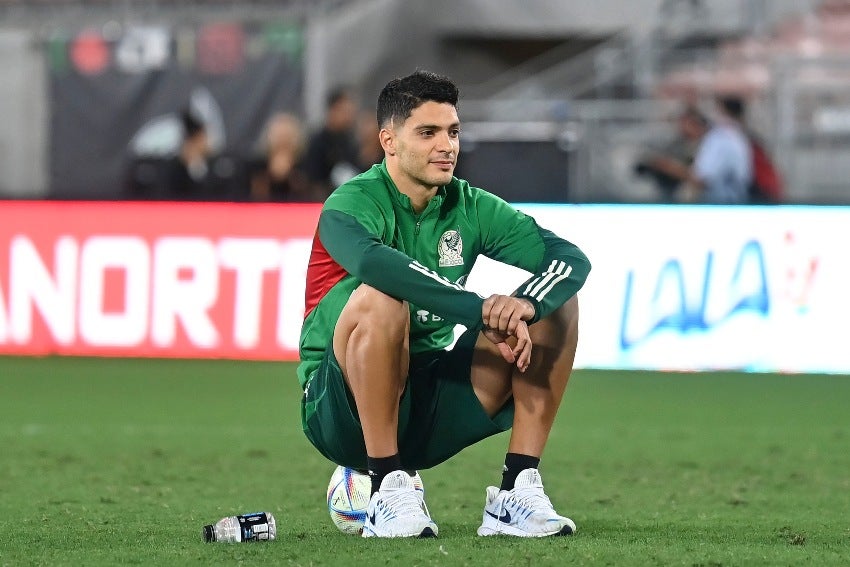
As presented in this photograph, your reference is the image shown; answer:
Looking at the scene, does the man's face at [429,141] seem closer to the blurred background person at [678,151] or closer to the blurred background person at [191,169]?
the blurred background person at [191,169]

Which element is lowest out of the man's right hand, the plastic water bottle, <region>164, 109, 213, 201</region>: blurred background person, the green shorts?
the plastic water bottle

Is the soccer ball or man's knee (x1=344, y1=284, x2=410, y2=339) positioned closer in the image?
man's knee (x1=344, y1=284, x2=410, y2=339)

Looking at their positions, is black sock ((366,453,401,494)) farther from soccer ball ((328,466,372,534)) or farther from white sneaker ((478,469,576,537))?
white sneaker ((478,469,576,537))

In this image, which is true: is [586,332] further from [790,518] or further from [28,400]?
[790,518]

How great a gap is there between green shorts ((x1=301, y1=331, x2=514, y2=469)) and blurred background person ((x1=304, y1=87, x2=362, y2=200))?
26.4ft

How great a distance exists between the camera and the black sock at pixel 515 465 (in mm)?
5520

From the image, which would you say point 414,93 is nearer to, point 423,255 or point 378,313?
point 423,255

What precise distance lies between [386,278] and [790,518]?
1986mm

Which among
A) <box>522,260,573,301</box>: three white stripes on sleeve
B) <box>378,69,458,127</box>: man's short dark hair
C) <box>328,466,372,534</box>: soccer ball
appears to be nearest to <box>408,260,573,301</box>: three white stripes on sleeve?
<box>522,260,573,301</box>: three white stripes on sleeve

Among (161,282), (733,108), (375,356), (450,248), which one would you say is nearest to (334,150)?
(161,282)

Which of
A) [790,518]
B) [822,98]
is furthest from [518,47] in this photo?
[790,518]

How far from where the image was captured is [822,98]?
1745 cm

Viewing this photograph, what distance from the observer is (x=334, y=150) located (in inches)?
543

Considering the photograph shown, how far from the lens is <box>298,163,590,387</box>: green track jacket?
5180 mm
